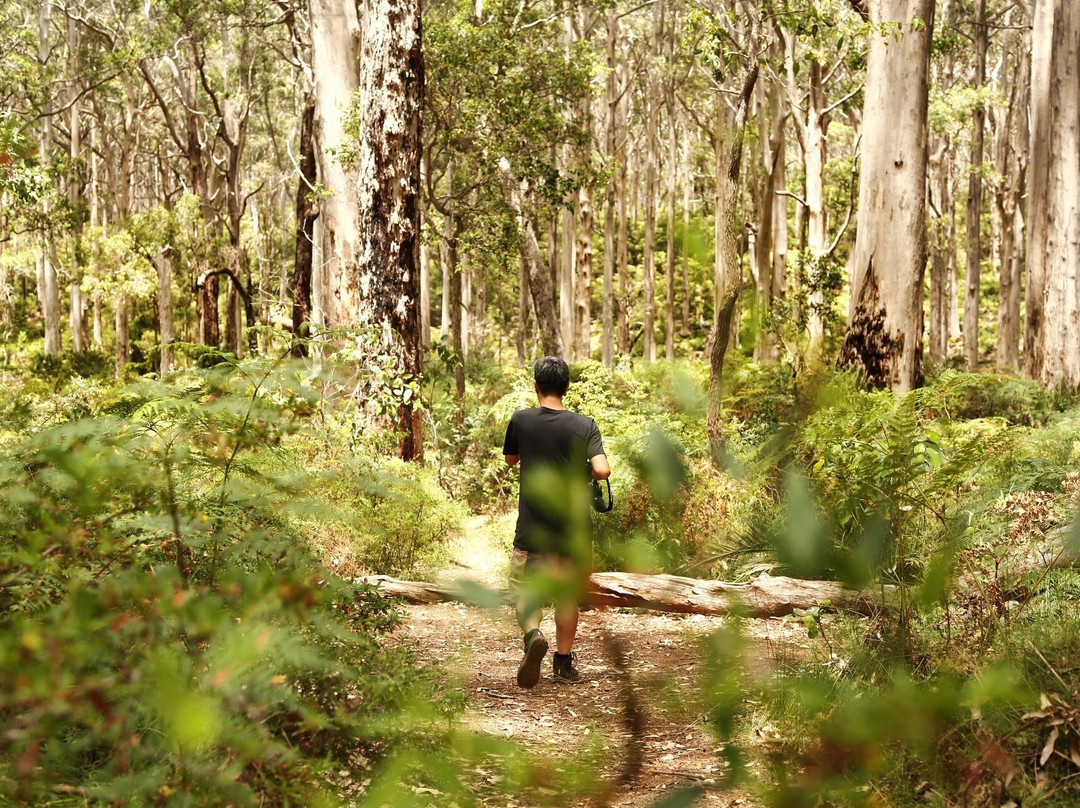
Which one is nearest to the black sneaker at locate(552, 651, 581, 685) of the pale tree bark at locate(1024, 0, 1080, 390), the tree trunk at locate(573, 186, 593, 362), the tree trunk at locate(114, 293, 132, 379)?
the pale tree bark at locate(1024, 0, 1080, 390)

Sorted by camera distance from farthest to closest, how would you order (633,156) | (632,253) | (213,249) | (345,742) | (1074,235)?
1. (633,156)
2. (632,253)
3. (213,249)
4. (1074,235)
5. (345,742)

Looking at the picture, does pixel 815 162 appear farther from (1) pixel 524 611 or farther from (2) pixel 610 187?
(1) pixel 524 611

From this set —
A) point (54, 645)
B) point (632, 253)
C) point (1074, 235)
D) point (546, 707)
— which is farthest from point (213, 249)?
point (54, 645)

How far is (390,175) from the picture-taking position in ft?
29.7

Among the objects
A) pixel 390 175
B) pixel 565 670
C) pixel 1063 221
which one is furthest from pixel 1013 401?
pixel 565 670

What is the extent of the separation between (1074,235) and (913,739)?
1564cm

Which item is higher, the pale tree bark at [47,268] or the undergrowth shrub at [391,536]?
the pale tree bark at [47,268]

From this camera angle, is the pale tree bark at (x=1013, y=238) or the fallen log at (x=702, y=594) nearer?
the fallen log at (x=702, y=594)

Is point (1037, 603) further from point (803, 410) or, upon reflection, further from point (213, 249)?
point (213, 249)

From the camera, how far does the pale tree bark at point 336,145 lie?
1077 cm

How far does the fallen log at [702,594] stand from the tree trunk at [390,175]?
297cm

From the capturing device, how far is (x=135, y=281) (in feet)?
80.9

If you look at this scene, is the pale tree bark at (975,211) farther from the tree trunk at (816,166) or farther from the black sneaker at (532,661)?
the black sneaker at (532,661)

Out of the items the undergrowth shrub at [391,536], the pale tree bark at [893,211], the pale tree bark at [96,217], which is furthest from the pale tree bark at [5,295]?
the pale tree bark at [893,211]
